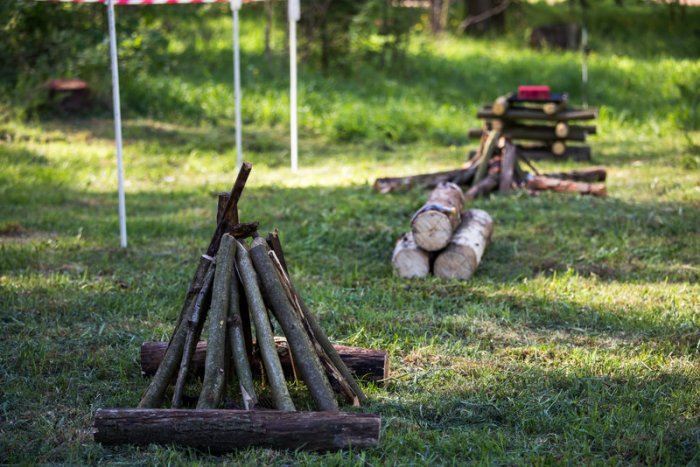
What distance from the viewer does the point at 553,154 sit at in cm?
1107

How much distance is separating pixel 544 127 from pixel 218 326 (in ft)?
28.6

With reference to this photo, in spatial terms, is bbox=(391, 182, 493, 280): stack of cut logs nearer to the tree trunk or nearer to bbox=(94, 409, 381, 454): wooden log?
bbox=(94, 409, 381, 454): wooden log

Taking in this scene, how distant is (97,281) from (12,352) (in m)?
1.35

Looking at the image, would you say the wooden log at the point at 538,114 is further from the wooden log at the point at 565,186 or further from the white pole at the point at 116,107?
the white pole at the point at 116,107

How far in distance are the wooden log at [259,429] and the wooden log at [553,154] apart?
819cm

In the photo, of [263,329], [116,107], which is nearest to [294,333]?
[263,329]

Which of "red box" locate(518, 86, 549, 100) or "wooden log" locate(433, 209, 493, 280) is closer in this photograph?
"wooden log" locate(433, 209, 493, 280)

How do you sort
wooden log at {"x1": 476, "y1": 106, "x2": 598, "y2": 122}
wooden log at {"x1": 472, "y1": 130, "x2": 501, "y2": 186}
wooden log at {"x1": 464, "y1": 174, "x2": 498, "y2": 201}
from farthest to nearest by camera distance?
wooden log at {"x1": 476, "y1": 106, "x2": 598, "y2": 122}, wooden log at {"x1": 472, "y1": 130, "x2": 501, "y2": 186}, wooden log at {"x1": 464, "y1": 174, "x2": 498, "y2": 201}

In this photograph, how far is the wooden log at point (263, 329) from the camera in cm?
340

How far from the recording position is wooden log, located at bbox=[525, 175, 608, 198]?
8.37m

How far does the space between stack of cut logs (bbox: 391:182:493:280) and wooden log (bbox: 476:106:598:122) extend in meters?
5.30

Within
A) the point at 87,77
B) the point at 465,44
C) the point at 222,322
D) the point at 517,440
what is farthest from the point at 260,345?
the point at 465,44

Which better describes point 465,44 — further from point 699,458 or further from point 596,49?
point 699,458

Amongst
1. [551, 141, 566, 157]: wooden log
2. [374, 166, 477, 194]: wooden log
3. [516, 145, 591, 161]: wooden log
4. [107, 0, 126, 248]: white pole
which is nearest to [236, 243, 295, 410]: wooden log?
[107, 0, 126, 248]: white pole
